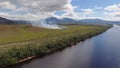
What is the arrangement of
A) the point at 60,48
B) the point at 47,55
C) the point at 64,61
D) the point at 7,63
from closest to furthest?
the point at 7,63
the point at 64,61
the point at 47,55
the point at 60,48

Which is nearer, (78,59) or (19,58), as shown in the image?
(19,58)

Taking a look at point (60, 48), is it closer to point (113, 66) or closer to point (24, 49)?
point (24, 49)

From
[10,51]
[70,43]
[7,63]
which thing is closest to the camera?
[7,63]

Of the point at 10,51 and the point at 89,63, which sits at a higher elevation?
the point at 10,51

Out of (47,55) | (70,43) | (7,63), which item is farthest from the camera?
(70,43)

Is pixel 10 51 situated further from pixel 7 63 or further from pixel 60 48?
pixel 60 48

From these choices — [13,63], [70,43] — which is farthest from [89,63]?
[70,43]

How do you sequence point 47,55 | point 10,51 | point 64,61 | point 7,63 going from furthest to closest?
point 47,55, point 64,61, point 10,51, point 7,63

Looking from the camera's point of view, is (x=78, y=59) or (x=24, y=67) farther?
(x=78, y=59)

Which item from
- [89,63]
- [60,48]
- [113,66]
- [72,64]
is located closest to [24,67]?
[72,64]
